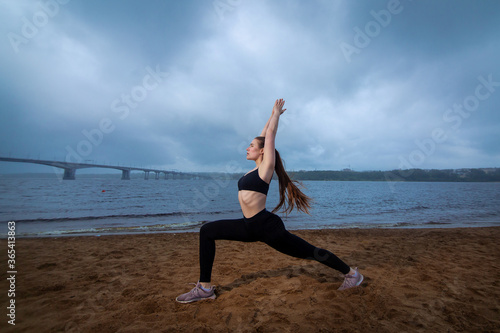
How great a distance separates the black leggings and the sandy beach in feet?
1.86

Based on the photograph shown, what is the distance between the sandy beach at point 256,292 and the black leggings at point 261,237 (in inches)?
22.4

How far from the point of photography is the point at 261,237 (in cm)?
271

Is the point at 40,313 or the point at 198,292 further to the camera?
the point at 198,292

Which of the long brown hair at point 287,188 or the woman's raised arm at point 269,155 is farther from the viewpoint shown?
the long brown hair at point 287,188

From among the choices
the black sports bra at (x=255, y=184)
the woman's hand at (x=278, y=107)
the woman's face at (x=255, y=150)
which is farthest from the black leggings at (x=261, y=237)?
the woman's hand at (x=278, y=107)

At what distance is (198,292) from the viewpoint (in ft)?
9.61

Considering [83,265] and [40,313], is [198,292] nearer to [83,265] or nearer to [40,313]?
[40,313]

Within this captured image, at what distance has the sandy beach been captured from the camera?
242 cm

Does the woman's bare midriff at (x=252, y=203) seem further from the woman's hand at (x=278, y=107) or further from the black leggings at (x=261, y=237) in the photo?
the woman's hand at (x=278, y=107)

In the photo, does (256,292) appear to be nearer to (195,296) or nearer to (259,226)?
(195,296)

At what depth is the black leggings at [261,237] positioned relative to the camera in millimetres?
2678

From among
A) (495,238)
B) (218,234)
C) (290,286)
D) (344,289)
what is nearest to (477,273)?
(344,289)

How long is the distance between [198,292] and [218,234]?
81 centimetres

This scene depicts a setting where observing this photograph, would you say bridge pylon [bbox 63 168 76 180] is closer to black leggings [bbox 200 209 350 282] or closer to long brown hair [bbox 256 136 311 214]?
black leggings [bbox 200 209 350 282]
